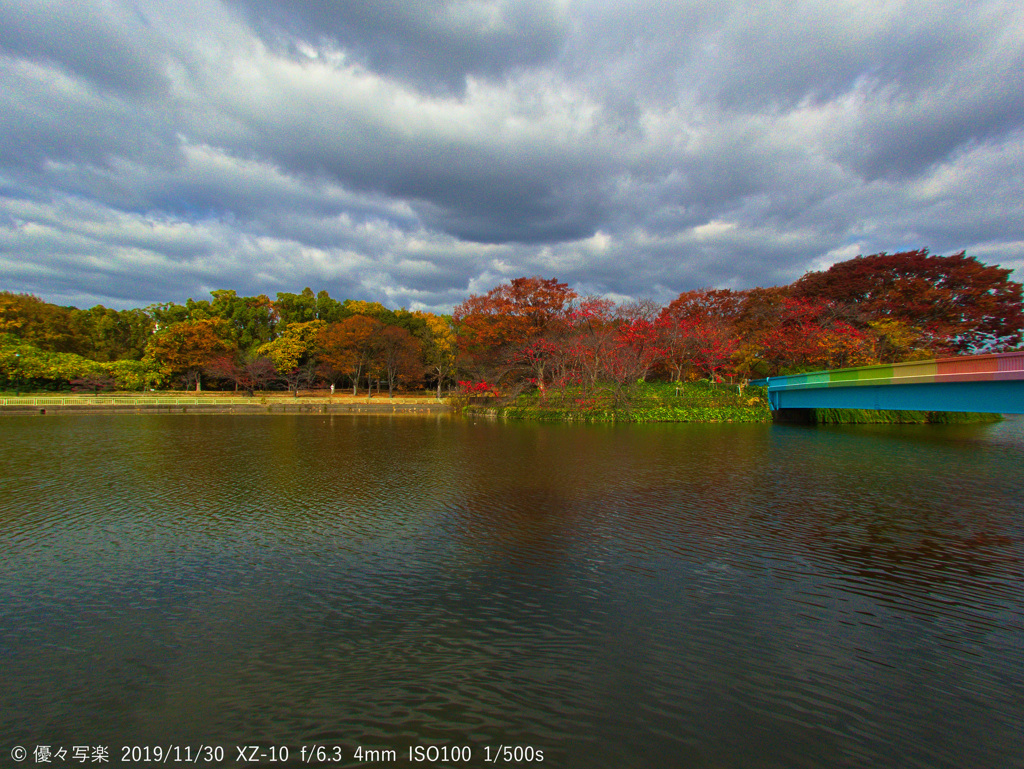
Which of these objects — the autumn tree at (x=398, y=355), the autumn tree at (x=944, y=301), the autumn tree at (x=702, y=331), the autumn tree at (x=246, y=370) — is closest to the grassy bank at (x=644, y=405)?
the autumn tree at (x=702, y=331)

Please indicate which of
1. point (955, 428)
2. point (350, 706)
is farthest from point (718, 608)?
point (955, 428)

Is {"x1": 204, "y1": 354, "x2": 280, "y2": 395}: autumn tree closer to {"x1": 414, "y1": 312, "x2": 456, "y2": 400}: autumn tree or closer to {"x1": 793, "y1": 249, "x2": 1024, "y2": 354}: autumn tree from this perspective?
{"x1": 414, "y1": 312, "x2": 456, "y2": 400}: autumn tree

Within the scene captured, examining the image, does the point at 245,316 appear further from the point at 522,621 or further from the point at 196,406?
the point at 522,621

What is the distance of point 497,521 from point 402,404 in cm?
3642

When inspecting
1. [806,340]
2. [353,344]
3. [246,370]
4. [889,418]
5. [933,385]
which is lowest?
[889,418]

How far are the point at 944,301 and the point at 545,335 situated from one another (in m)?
27.5

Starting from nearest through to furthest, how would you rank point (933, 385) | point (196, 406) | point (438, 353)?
point (933, 385)
point (196, 406)
point (438, 353)

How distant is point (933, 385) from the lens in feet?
57.5

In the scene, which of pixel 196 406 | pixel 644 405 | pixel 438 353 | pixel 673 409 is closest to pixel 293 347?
pixel 196 406

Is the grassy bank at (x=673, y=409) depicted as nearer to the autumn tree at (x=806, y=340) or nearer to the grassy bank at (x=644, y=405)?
the grassy bank at (x=644, y=405)

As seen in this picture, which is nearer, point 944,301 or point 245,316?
point 944,301

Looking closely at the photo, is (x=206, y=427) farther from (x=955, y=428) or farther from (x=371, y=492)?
(x=955, y=428)

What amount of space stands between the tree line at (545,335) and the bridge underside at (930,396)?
719 centimetres

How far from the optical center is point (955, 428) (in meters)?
25.3
